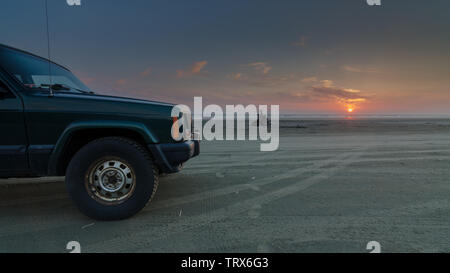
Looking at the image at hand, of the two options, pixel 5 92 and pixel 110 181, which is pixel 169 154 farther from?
pixel 5 92

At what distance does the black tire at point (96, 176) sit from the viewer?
8.53ft

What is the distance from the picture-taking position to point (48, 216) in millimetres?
2770

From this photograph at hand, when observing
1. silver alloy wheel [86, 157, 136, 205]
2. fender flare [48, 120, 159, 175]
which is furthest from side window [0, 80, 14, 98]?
silver alloy wheel [86, 157, 136, 205]

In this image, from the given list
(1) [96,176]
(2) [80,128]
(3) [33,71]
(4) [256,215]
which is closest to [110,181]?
(1) [96,176]

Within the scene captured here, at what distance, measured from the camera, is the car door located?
8.51 feet

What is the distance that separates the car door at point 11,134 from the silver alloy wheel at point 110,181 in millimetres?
795

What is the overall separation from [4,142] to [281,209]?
Answer: 10.8 feet

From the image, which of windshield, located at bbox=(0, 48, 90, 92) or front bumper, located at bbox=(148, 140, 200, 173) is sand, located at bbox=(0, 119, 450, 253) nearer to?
front bumper, located at bbox=(148, 140, 200, 173)

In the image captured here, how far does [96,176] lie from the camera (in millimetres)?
2676

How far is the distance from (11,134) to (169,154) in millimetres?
1749

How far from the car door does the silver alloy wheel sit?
2.61ft

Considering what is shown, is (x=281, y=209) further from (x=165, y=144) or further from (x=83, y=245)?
(x=83, y=245)

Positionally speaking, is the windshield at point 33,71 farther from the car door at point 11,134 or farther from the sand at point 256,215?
the sand at point 256,215
